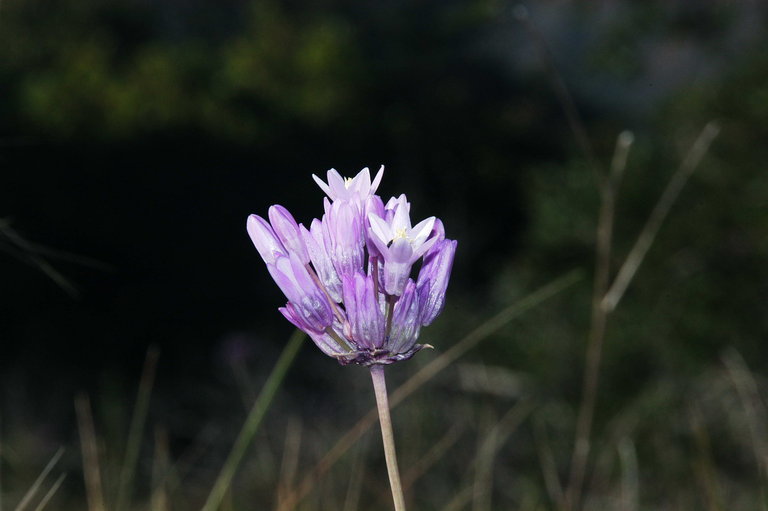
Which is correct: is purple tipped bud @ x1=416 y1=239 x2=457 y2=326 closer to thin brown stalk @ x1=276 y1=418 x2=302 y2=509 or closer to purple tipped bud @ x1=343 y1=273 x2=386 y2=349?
purple tipped bud @ x1=343 y1=273 x2=386 y2=349

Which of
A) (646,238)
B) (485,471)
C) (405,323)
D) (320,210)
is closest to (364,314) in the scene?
(405,323)

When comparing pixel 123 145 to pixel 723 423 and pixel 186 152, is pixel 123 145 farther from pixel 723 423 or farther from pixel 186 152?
pixel 723 423

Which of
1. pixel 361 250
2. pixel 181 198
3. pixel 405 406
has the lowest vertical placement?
pixel 361 250

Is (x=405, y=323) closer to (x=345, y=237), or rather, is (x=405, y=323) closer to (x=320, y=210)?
(x=345, y=237)

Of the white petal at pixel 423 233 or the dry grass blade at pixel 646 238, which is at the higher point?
the dry grass blade at pixel 646 238

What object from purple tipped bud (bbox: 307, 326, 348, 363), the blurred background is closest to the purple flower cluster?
purple tipped bud (bbox: 307, 326, 348, 363)

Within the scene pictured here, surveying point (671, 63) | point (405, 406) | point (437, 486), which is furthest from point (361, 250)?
point (671, 63)

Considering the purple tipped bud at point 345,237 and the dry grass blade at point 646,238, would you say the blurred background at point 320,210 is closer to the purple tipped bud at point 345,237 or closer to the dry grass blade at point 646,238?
the dry grass blade at point 646,238

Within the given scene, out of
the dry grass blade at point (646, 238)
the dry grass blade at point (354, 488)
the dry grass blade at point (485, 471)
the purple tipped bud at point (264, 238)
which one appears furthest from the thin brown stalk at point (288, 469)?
the purple tipped bud at point (264, 238)
